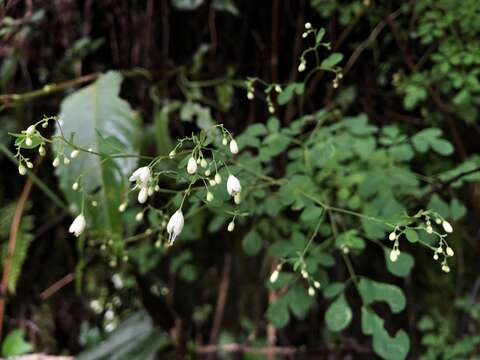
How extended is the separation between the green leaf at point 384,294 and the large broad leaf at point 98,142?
0.62 meters

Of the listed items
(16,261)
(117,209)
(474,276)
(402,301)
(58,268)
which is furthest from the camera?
(58,268)

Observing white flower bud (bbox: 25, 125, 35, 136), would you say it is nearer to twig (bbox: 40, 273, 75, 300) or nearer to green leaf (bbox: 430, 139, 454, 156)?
green leaf (bbox: 430, 139, 454, 156)

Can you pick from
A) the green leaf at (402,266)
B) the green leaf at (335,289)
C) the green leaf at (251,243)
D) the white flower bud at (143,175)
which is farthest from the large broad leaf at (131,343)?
the white flower bud at (143,175)

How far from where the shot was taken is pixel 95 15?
1.86 meters

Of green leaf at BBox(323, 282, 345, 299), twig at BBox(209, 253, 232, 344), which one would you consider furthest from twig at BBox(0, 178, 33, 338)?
green leaf at BBox(323, 282, 345, 299)

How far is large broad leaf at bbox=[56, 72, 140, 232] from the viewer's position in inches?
53.5

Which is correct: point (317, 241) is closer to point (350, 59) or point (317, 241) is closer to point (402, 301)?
point (402, 301)

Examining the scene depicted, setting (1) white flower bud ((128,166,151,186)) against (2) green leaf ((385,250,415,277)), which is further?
(2) green leaf ((385,250,415,277))

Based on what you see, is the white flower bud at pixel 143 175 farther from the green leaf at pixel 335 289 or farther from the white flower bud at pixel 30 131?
the green leaf at pixel 335 289

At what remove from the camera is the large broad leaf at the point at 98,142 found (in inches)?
53.5

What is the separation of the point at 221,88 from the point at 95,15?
1.83 ft

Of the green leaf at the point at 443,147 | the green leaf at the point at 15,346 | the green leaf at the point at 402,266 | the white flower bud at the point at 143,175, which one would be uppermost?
the white flower bud at the point at 143,175

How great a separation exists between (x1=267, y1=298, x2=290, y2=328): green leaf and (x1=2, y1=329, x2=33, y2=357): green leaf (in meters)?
0.75

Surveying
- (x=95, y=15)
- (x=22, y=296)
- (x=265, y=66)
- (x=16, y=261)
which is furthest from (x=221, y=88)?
(x=22, y=296)
